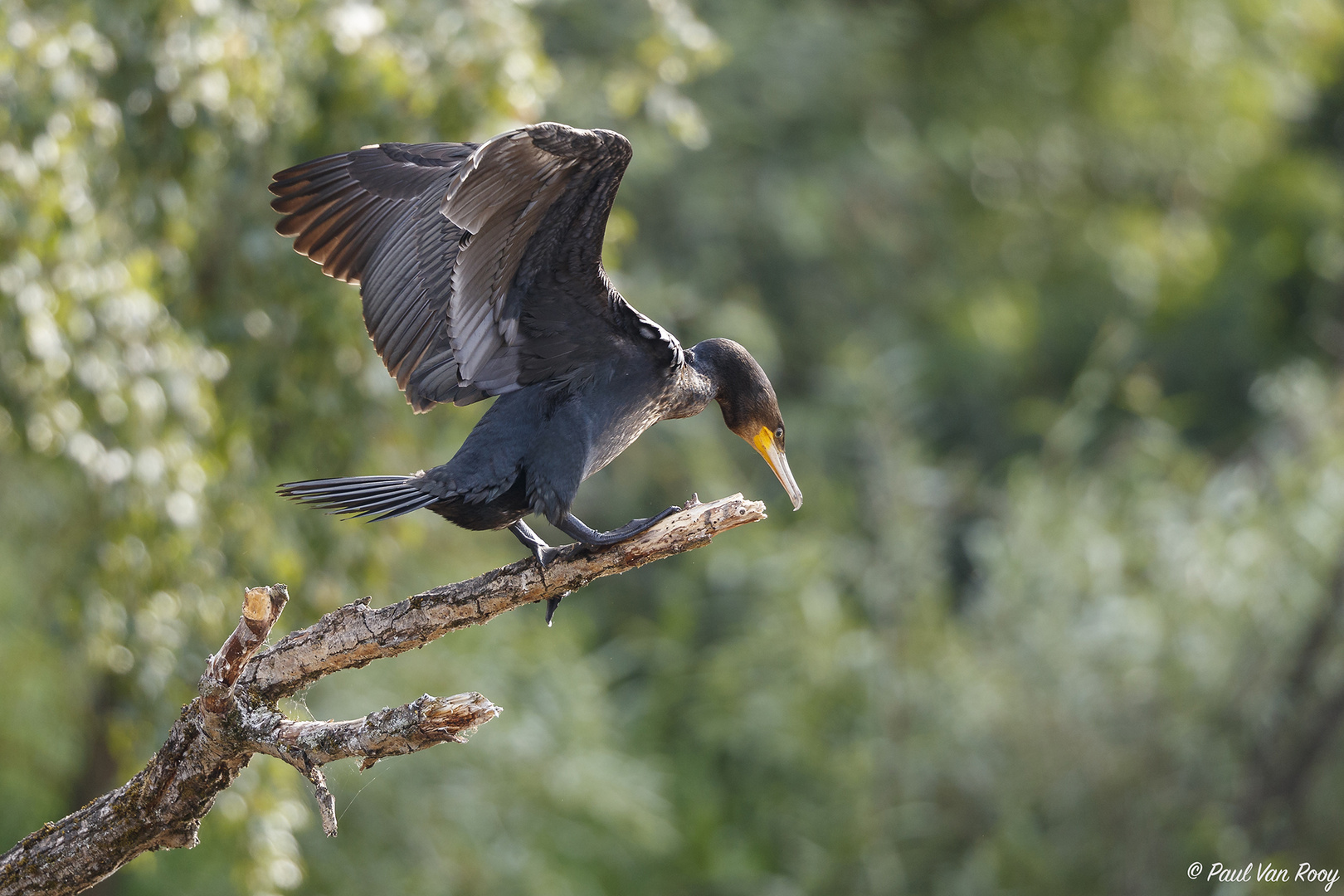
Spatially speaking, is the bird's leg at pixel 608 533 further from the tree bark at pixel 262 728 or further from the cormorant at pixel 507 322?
Result: the tree bark at pixel 262 728

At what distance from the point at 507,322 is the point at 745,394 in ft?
2.58

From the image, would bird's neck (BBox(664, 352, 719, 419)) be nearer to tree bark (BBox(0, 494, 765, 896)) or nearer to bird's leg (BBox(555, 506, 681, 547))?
bird's leg (BBox(555, 506, 681, 547))

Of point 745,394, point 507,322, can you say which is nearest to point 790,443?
point 745,394

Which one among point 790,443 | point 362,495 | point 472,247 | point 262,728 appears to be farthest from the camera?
point 790,443

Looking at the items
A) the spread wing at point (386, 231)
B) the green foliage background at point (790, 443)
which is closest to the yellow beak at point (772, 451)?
the spread wing at point (386, 231)

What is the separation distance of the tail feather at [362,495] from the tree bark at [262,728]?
0.19 m

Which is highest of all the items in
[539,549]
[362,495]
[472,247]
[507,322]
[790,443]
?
[472,247]

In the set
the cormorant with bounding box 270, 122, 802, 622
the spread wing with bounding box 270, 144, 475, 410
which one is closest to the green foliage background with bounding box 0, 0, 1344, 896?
the spread wing with bounding box 270, 144, 475, 410

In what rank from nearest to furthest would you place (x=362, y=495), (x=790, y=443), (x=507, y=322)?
(x=362, y=495) < (x=507, y=322) < (x=790, y=443)

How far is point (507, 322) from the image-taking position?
302 centimetres

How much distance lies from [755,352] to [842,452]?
146cm

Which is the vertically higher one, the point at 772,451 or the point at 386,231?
the point at 386,231

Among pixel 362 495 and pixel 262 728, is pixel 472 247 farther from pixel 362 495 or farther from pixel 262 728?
pixel 262 728

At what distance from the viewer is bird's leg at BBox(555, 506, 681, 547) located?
8.93ft
